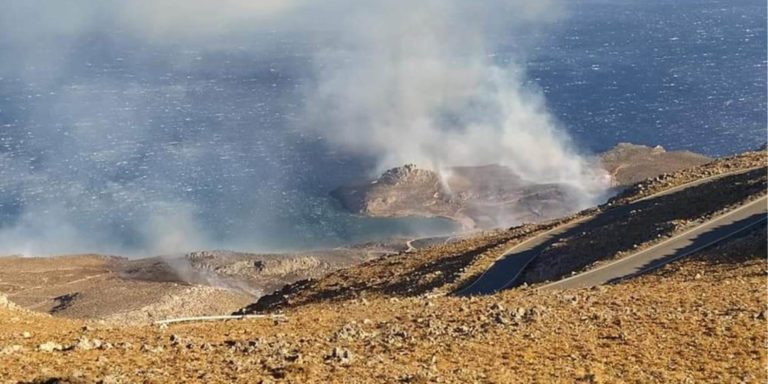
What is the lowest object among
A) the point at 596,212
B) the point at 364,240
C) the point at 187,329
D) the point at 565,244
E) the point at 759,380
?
the point at 759,380

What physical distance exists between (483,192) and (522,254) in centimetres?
8800

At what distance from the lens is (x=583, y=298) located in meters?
25.7

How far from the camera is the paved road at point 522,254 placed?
39.9m

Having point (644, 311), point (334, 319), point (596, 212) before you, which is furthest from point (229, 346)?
point (596, 212)

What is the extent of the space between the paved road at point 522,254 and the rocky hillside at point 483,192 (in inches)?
2584

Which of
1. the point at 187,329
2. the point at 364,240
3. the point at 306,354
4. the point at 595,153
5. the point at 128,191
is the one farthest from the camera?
the point at 595,153

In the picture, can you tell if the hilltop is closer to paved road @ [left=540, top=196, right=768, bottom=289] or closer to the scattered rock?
the scattered rock

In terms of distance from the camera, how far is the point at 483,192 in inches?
5226

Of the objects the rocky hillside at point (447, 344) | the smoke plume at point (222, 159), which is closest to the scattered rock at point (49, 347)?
the rocky hillside at point (447, 344)

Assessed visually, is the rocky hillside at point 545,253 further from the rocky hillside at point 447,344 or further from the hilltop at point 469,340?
the rocky hillside at point 447,344

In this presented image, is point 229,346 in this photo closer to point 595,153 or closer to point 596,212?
point 596,212

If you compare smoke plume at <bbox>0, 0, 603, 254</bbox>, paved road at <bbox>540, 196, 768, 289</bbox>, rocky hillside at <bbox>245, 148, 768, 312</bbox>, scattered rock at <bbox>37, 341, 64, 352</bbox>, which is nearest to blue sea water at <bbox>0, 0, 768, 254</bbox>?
smoke plume at <bbox>0, 0, 603, 254</bbox>

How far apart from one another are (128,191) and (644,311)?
397 feet

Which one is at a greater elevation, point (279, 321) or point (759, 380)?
point (279, 321)
